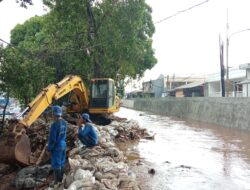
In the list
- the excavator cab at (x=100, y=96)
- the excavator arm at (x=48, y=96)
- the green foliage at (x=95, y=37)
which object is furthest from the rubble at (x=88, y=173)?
the green foliage at (x=95, y=37)

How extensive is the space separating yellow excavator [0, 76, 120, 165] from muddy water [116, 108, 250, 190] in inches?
119

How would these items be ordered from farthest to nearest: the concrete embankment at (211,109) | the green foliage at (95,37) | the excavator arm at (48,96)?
1. the concrete embankment at (211,109)
2. the green foliage at (95,37)
3. the excavator arm at (48,96)

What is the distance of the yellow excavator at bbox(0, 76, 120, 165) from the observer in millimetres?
9727

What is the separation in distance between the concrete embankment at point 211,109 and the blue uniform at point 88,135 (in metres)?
15.9

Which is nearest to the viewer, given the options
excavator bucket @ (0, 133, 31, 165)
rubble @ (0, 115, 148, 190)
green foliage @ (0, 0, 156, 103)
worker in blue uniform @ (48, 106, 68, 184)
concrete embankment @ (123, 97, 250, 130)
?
rubble @ (0, 115, 148, 190)

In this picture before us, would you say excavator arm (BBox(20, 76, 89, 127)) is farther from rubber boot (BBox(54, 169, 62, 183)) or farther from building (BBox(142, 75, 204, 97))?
building (BBox(142, 75, 204, 97))

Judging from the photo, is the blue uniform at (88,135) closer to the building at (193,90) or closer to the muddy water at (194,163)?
the muddy water at (194,163)

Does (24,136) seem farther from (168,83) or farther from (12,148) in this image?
(168,83)

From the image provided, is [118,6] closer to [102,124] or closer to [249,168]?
[102,124]

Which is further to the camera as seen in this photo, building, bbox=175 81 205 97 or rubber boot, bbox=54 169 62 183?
building, bbox=175 81 205 97

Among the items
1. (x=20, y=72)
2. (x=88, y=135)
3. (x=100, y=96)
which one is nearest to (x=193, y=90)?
(x=100, y=96)

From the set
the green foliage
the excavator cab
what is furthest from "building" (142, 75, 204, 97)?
the excavator cab

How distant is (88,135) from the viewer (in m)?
11.0

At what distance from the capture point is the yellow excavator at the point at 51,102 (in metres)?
9.73
